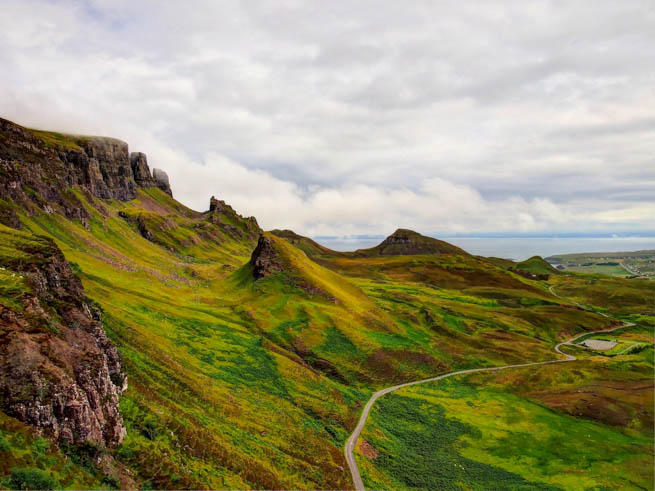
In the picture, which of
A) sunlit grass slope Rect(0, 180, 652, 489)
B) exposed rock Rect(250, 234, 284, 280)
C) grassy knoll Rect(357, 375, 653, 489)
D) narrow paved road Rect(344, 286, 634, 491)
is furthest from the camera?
exposed rock Rect(250, 234, 284, 280)

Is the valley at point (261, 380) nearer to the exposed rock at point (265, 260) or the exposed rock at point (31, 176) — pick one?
the exposed rock at point (31, 176)

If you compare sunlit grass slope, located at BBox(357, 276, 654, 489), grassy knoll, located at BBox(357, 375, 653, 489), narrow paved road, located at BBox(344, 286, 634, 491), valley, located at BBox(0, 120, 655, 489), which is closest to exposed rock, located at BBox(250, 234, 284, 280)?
valley, located at BBox(0, 120, 655, 489)

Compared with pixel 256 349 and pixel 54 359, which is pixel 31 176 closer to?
pixel 256 349

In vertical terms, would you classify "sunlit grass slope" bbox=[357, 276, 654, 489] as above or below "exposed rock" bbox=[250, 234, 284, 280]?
below

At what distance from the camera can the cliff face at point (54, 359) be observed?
972 inches

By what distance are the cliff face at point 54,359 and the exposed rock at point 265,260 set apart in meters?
101

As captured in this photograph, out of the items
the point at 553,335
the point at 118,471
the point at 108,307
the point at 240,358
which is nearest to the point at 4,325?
the point at 118,471

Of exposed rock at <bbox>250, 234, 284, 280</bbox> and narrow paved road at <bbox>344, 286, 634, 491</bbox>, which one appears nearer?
narrow paved road at <bbox>344, 286, 634, 491</bbox>

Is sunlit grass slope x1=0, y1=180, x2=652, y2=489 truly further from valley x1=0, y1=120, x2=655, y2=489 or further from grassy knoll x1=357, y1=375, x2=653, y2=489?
grassy knoll x1=357, y1=375, x2=653, y2=489

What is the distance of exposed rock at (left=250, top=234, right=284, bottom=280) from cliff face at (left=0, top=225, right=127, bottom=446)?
332 ft

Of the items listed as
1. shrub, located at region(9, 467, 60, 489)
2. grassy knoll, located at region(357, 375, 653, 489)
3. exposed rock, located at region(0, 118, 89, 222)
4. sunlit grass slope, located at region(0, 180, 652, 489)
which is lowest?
grassy knoll, located at region(357, 375, 653, 489)

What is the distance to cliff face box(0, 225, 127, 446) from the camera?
2469 centimetres

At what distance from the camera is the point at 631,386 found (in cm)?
10294

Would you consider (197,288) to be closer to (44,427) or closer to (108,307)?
(108,307)
